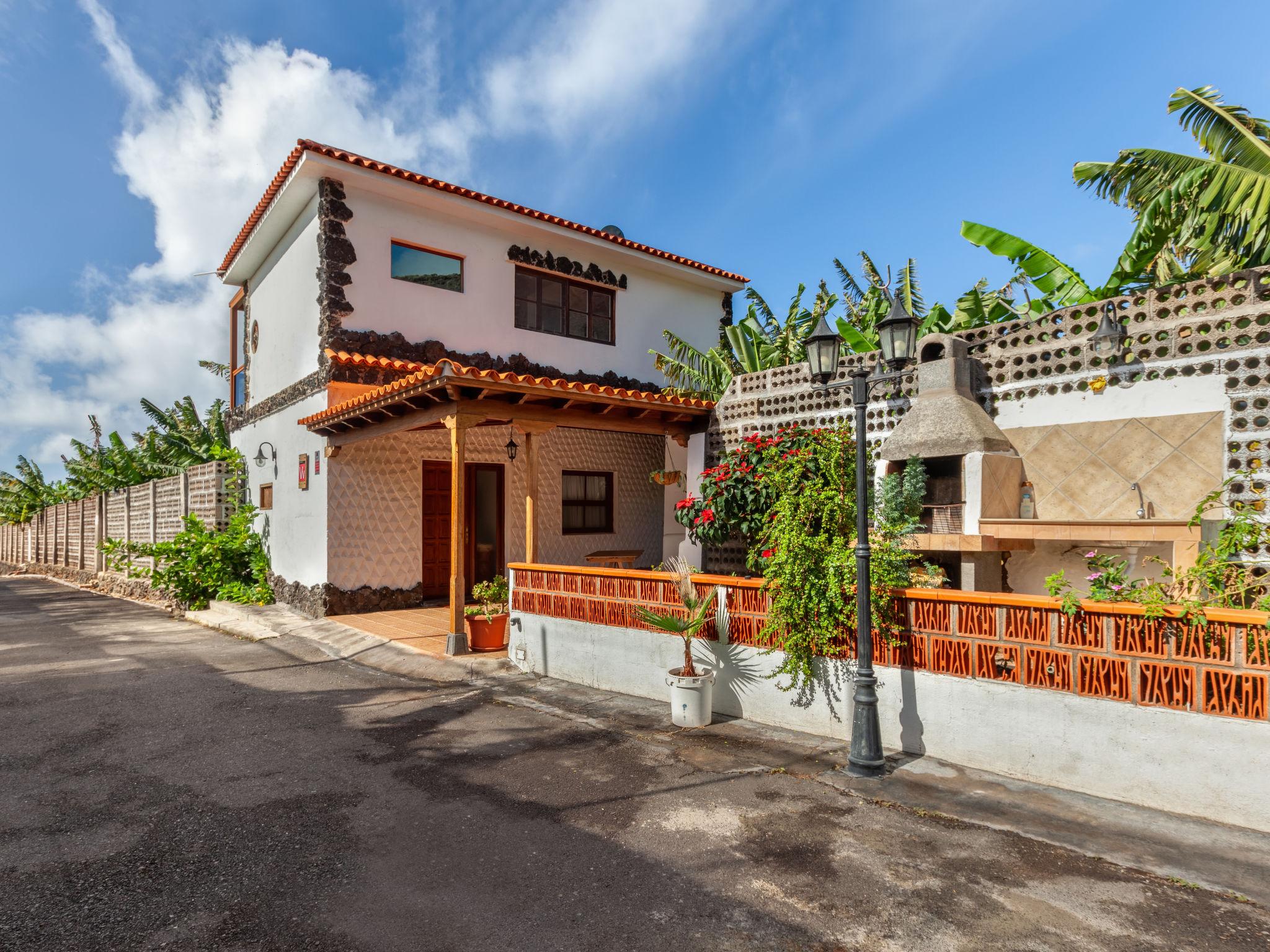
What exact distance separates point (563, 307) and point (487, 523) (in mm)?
4300

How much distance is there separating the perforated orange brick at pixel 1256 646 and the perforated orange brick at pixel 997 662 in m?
1.19

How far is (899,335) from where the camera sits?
17.4 feet

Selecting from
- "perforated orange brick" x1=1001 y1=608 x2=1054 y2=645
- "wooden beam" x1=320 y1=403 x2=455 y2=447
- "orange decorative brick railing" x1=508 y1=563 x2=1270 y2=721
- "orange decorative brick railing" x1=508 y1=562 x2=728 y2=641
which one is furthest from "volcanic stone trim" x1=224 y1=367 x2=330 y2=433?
"perforated orange brick" x1=1001 y1=608 x2=1054 y2=645

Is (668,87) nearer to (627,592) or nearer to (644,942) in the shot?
→ (627,592)

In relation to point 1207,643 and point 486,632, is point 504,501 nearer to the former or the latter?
point 486,632

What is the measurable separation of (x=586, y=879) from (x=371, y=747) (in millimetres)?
2810

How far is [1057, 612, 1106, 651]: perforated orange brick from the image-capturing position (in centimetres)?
452

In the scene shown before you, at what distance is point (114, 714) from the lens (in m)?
6.66

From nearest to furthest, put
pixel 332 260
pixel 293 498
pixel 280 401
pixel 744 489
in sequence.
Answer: pixel 744 489 → pixel 332 260 → pixel 293 498 → pixel 280 401

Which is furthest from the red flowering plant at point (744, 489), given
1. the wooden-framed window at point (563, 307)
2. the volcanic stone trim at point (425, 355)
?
the wooden-framed window at point (563, 307)

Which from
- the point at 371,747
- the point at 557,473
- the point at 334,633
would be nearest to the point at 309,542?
the point at 334,633

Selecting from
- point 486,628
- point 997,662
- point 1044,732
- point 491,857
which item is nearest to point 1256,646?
point 1044,732

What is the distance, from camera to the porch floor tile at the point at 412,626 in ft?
28.8

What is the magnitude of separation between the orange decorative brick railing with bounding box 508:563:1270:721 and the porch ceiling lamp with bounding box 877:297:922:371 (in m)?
1.74
